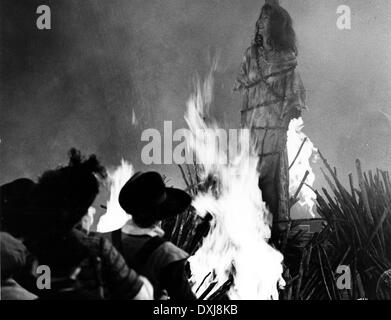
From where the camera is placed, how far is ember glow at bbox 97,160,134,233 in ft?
12.2

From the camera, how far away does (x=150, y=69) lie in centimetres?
382

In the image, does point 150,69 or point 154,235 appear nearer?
point 154,235

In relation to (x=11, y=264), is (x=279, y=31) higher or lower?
higher

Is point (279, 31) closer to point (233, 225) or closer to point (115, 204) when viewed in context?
point (233, 225)

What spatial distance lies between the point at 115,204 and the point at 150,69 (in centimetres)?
93

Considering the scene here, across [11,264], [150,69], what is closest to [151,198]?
[150,69]

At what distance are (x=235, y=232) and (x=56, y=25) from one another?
6.02 ft

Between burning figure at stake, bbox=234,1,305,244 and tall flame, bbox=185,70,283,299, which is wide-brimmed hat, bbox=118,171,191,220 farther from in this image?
burning figure at stake, bbox=234,1,305,244

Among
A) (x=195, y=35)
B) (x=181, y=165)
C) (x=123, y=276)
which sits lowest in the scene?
(x=123, y=276)

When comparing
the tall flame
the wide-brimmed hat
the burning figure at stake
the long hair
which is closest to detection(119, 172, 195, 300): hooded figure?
the wide-brimmed hat

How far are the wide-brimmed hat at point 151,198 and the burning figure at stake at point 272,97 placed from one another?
22.5 inches

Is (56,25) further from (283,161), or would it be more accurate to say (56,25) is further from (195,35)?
(283,161)
